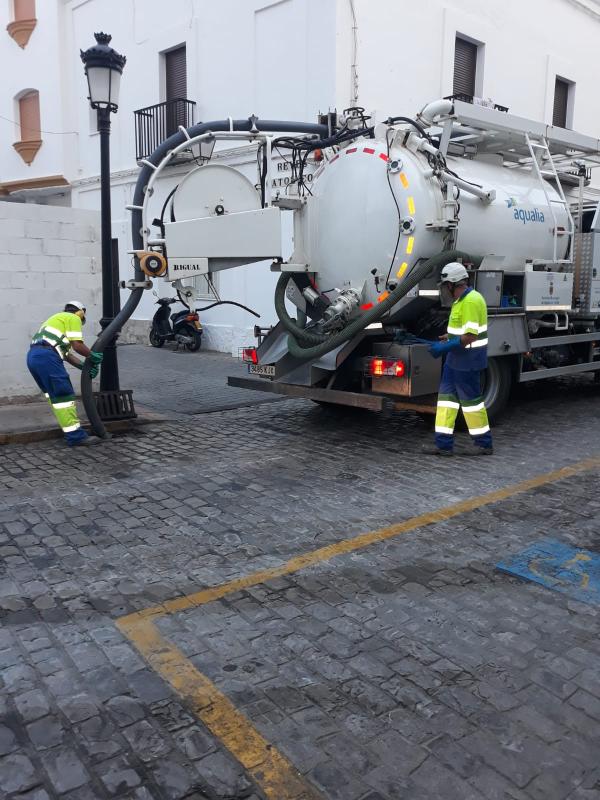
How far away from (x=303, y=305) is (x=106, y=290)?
210 cm

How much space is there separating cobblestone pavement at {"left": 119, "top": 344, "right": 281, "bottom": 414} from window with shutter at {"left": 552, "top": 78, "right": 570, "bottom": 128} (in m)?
9.63

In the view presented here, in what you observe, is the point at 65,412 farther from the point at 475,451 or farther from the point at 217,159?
the point at 217,159

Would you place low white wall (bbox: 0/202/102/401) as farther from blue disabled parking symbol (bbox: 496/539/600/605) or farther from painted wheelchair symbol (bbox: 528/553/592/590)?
painted wheelchair symbol (bbox: 528/553/592/590)

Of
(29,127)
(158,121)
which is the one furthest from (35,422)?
(29,127)

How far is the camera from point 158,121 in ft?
47.6

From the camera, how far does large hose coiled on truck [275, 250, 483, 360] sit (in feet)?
20.5

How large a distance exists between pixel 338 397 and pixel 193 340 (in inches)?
306

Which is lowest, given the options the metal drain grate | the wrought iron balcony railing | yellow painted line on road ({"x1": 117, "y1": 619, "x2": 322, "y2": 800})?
yellow painted line on road ({"x1": 117, "y1": 619, "x2": 322, "y2": 800})

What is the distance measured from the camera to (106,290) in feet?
24.3

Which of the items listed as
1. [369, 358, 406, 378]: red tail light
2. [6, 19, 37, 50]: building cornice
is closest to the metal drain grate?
[369, 358, 406, 378]: red tail light

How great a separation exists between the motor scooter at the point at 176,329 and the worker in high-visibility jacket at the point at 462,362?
8.02 meters

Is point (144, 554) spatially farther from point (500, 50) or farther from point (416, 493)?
point (500, 50)

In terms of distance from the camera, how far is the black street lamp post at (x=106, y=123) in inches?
277

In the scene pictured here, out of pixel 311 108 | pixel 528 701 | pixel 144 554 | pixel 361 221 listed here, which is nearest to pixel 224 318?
pixel 311 108
